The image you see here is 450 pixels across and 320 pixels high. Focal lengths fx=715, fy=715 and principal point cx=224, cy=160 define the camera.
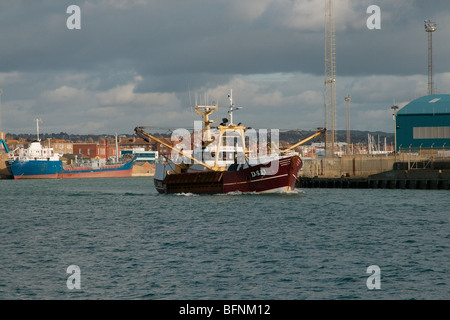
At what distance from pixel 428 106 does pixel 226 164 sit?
50.9 m

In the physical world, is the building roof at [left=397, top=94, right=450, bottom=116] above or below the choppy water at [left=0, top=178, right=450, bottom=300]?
above

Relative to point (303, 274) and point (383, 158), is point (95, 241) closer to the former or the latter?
point (303, 274)

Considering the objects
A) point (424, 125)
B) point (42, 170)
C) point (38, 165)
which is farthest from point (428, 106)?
point (42, 170)

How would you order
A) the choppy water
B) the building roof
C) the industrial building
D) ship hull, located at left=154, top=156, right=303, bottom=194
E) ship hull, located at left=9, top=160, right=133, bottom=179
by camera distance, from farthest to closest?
1. ship hull, located at left=9, top=160, right=133, bottom=179
2. the building roof
3. the industrial building
4. ship hull, located at left=154, top=156, right=303, bottom=194
5. the choppy water

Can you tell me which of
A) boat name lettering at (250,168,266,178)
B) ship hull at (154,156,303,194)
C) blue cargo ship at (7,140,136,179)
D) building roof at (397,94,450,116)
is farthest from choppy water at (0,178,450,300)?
blue cargo ship at (7,140,136,179)

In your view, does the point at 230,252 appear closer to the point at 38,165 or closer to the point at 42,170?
the point at 38,165

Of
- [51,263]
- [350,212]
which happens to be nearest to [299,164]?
[350,212]

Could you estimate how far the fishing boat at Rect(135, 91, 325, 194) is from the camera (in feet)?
230

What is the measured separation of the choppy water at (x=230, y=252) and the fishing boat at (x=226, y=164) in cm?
774

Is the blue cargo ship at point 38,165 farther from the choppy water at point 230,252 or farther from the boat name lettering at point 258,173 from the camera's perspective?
the choppy water at point 230,252

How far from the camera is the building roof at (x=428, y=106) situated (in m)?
110

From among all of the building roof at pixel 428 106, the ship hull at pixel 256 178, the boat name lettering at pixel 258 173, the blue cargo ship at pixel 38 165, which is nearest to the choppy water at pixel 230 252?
the boat name lettering at pixel 258 173

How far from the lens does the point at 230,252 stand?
35438 mm

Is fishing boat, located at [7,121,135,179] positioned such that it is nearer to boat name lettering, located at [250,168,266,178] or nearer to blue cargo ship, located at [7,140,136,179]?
blue cargo ship, located at [7,140,136,179]
